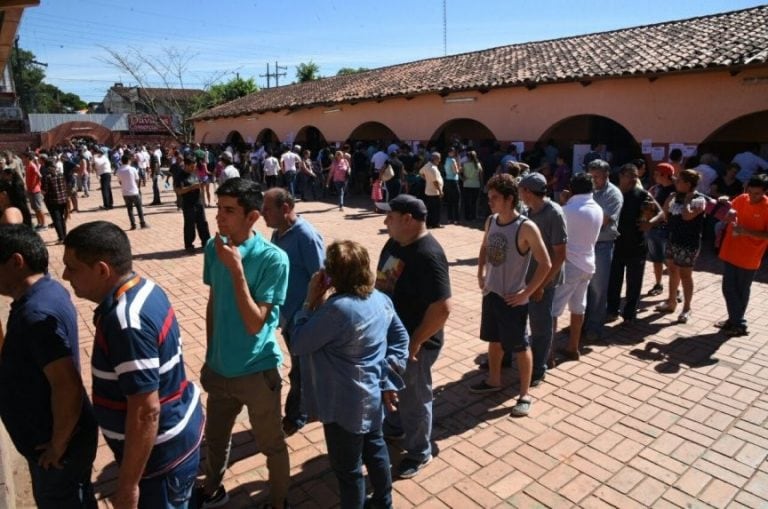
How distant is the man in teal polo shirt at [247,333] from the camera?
2.56 metres

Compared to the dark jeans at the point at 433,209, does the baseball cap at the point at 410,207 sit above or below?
above

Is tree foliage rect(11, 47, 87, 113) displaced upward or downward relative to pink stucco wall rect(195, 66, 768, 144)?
upward

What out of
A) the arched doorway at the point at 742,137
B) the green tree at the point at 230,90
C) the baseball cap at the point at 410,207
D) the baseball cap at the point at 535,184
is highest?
the green tree at the point at 230,90

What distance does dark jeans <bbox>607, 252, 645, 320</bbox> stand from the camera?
5.54 meters

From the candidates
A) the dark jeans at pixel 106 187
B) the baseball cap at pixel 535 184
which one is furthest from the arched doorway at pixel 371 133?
the baseball cap at pixel 535 184

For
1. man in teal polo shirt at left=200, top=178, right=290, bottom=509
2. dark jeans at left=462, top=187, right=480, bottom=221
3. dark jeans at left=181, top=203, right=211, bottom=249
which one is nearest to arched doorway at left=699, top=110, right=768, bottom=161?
dark jeans at left=462, top=187, right=480, bottom=221

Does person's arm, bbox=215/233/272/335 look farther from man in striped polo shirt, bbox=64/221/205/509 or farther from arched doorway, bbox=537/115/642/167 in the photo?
arched doorway, bbox=537/115/642/167

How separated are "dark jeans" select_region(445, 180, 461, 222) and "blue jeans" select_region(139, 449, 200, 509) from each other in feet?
33.7

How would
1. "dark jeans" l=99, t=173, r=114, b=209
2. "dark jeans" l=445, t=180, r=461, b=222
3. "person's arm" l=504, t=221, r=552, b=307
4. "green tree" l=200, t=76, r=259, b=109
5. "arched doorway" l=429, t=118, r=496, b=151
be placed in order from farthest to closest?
"green tree" l=200, t=76, r=259, b=109
"arched doorway" l=429, t=118, r=496, b=151
"dark jeans" l=99, t=173, r=114, b=209
"dark jeans" l=445, t=180, r=461, b=222
"person's arm" l=504, t=221, r=552, b=307

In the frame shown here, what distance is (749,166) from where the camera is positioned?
995 cm

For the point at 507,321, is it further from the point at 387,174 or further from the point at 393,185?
the point at 393,185

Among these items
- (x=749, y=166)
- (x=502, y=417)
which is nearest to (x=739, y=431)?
(x=502, y=417)

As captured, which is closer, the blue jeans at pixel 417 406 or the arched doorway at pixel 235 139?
the blue jeans at pixel 417 406

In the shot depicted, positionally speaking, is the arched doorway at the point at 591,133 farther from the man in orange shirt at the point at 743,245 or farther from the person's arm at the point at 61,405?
the person's arm at the point at 61,405
